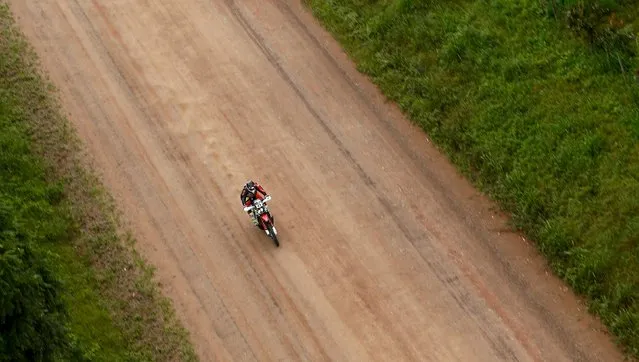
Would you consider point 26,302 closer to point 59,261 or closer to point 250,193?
point 59,261

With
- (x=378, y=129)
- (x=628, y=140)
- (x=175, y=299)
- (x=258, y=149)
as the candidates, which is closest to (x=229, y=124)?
(x=258, y=149)

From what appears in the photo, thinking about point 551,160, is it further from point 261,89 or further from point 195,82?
point 195,82

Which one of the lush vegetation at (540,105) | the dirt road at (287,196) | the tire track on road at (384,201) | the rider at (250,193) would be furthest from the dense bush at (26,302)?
the lush vegetation at (540,105)

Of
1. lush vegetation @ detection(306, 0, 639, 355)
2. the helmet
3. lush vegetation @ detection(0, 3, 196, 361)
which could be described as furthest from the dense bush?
lush vegetation @ detection(306, 0, 639, 355)

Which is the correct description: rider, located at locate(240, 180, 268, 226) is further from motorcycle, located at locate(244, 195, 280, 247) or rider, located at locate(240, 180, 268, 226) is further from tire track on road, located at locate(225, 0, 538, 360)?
tire track on road, located at locate(225, 0, 538, 360)

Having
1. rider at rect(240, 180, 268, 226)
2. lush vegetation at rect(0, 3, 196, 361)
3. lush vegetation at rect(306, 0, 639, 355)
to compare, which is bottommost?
lush vegetation at rect(0, 3, 196, 361)

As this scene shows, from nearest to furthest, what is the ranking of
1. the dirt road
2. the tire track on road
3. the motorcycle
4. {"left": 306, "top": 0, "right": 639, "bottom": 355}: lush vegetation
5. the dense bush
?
the dense bush → the tire track on road → the dirt road → {"left": 306, "top": 0, "right": 639, "bottom": 355}: lush vegetation → the motorcycle
